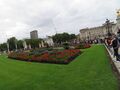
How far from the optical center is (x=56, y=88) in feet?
35.6

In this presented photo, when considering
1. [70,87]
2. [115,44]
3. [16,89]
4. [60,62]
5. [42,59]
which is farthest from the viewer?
[42,59]

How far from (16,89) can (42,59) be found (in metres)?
13.8

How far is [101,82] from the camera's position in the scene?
11.1 m

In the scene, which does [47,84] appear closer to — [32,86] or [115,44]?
[32,86]

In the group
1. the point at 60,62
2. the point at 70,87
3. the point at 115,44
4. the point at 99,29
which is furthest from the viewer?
the point at 99,29

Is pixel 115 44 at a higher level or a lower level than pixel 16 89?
higher

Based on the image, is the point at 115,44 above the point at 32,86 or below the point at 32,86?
above

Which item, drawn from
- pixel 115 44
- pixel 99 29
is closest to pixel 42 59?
pixel 115 44

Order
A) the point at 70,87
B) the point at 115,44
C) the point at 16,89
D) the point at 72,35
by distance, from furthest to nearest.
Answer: the point at 72,35 < the point at 115,44 < the point at 16,89 < the point at 70,87

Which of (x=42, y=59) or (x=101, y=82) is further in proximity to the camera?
(x=42, y=59)

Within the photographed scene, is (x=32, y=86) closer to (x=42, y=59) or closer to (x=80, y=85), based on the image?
(x=80, y=85)

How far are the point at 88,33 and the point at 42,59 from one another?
13178cm

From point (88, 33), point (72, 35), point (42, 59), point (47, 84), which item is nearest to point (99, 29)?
point (88, 33)

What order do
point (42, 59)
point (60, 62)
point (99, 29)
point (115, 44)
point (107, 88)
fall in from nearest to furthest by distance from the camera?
1. point (107, 88)
2. point (115, 44)
3. point (60, 62)
4. point (42, 59)
5. point (99, 29)
